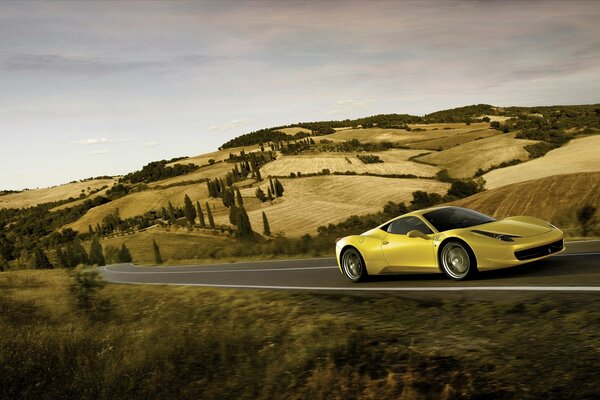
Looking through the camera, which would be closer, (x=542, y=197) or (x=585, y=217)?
(x=585, y=217)

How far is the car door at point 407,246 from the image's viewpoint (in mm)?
9828

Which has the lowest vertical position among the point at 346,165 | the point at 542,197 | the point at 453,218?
the point at 542,197

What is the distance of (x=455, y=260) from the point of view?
31.1 feet

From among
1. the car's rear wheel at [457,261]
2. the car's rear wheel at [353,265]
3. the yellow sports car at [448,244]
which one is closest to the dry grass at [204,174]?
the car's rear wheel at [353,265]

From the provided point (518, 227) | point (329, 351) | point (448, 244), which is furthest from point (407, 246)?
point (329, 351)

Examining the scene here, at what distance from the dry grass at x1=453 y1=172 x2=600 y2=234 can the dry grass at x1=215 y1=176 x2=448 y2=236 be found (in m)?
33.0

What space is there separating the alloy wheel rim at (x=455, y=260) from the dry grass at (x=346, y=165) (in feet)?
321

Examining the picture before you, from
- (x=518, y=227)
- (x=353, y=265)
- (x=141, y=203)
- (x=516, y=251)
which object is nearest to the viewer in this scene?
(x=516, y=251)

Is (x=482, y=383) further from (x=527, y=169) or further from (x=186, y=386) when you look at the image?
(x=527, y=169)

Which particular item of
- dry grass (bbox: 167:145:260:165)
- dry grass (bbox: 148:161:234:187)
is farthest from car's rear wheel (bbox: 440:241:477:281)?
dry grass (bbox: 167:145:260:165)

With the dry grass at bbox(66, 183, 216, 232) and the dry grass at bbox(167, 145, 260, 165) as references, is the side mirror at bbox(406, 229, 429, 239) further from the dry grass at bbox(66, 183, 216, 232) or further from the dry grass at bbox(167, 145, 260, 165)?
the dry grass at bbox(167, 145, 260, 165)

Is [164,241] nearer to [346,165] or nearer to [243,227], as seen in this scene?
[243,227]

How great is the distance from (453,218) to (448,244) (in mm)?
769

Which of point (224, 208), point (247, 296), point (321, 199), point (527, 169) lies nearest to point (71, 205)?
point (224, 208)
